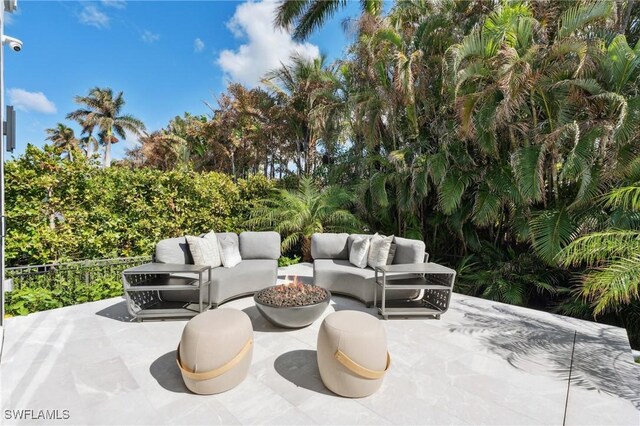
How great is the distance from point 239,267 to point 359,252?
73.3 inches

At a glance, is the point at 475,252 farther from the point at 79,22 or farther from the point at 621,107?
the point at 79,22

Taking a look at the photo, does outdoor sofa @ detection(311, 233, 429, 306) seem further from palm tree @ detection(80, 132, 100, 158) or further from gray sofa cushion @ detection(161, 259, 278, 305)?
palm tree @ detection(80, 132, 100, 158)

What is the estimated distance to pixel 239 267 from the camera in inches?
175

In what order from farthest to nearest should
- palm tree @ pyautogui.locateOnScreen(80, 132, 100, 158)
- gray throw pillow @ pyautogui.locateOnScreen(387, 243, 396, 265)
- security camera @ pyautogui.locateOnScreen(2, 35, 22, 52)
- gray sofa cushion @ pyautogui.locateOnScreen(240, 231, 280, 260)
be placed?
palm tree @ pyautogui.locateOnScreen(80, 132, 100, 158), gray sofa cushion @ pyautogui.locateOnScreen(240, 231, 280, 260), gray throw pillow @ pyautogui.locateOnScreen(387, 243, 396, 265), security camera @ pyautogui.locateOnScreen(2, 35, 22, 52)

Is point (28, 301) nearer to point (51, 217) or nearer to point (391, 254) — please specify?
point (51, 217)

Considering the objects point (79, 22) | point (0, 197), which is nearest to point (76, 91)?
point (79, 22)

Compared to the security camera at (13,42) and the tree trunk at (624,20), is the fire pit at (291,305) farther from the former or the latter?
the tree trunk at (624,20)

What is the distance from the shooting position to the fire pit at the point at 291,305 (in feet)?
10.4

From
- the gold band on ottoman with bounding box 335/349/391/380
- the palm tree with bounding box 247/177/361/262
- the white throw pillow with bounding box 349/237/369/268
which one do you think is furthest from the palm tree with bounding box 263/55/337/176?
the gold band on ottoman with bounding box 335/349/391/380

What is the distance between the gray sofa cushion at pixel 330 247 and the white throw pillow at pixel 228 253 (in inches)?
52.2

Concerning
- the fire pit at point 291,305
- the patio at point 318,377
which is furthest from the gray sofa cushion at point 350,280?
the fire pit at point 291,305

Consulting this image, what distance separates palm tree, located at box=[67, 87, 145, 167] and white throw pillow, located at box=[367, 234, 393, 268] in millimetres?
27199

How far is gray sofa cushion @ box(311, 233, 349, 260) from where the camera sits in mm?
5172

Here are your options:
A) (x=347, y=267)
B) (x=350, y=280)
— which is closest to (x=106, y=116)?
(x=347, y=267)
